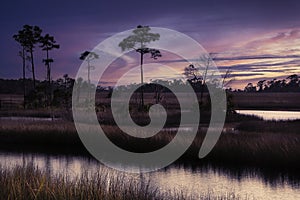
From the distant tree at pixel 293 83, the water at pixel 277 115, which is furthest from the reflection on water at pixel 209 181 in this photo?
the distant tree at pixel 293 83

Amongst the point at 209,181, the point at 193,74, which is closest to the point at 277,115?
the point at 193,74

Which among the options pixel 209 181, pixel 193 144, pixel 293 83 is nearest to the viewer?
pixel 209 181

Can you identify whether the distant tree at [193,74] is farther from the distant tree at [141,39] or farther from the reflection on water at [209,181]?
the reflection on water at [209,181]

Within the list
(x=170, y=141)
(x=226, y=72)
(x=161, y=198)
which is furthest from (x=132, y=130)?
(x=226, y=72)

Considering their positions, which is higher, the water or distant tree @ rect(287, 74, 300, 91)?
distant tree @ rect(287, 74, 300, 91)

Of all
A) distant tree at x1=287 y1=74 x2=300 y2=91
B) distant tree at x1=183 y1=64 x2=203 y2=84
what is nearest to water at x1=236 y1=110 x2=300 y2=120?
distant tree at x1=183 y1=64 x2=203 y2=84

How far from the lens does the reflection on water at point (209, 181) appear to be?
14109mm

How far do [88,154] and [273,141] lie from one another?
29.4 ft

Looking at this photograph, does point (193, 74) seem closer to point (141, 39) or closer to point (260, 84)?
point (141, 39)

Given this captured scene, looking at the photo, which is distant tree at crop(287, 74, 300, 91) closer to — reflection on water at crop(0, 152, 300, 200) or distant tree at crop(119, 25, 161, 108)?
distant tree at crop(119, 25, 161, 108)

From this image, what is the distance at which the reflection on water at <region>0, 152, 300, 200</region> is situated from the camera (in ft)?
46.3

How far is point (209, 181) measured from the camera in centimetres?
1570

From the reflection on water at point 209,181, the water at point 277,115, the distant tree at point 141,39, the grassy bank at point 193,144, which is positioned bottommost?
the reflection on water at point 209,181

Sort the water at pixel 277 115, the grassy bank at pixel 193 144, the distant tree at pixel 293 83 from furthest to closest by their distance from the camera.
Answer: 1. the distant tree at pixel 293 83
2. the water at pixel 277 115
3. the grassy bank at pixel 193 144
